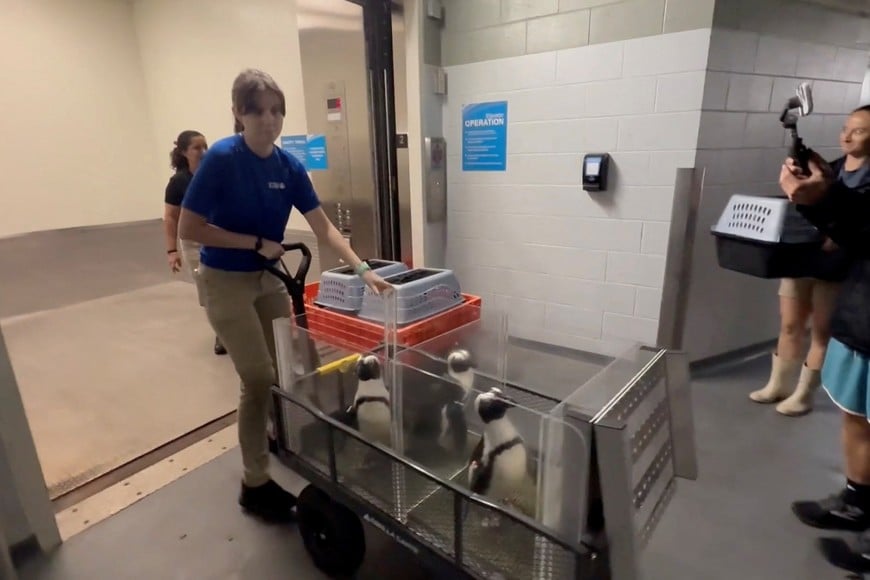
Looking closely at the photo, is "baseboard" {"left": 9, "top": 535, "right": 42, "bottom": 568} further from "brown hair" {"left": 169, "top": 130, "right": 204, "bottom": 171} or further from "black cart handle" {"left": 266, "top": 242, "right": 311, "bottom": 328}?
"brown hair" {"left": 169, "top": 130, "right": 204, "bottom": 171}

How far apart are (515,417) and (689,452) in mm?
447

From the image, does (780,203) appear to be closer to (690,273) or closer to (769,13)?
(690,273)

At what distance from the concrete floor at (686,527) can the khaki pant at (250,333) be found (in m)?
0.26

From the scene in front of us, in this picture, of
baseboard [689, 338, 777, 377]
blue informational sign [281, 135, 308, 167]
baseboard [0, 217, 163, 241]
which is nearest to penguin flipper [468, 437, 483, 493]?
baseboard [689, 338, 777, 377]

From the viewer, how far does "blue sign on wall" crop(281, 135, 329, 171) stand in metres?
3.43

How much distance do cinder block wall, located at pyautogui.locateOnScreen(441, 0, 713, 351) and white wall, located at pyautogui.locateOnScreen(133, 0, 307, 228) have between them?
4.19ft

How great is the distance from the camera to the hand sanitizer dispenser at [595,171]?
2678 millimetres

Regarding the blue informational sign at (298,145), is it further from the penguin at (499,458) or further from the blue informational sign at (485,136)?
the penguin at (499,458)

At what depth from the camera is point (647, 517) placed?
1.11 meters

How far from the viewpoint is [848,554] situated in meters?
1.62

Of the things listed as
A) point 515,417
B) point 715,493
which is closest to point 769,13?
point 715,493

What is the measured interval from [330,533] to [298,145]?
9.35 feet

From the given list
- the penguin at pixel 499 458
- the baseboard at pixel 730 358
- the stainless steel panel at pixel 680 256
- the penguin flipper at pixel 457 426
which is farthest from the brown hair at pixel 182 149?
the baseboard at pixel 730 358

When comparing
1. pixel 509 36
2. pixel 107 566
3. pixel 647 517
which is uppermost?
pixel 509 36
